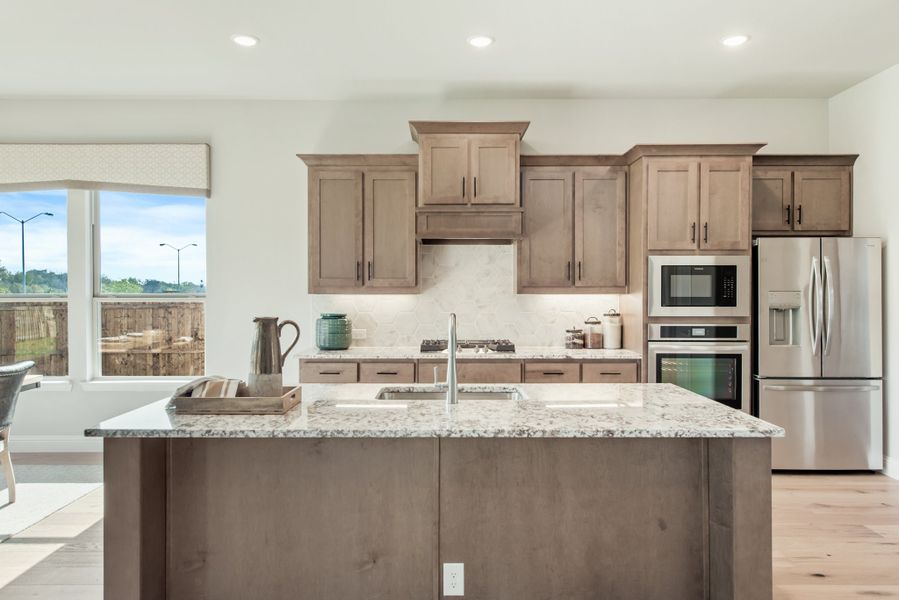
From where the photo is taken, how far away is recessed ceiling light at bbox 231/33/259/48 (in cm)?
350

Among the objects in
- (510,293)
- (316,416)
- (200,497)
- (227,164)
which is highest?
(227,164)

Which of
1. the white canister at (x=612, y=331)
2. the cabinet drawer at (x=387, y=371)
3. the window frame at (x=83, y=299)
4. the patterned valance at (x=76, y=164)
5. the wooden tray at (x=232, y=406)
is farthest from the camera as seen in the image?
the window frame at (x=83, y=299)

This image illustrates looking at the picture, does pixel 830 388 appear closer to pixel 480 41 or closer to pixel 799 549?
pixel 799 549

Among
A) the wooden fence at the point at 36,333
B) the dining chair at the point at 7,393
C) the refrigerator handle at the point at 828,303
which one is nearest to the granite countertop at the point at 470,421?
the dining chair at the point at 7,393

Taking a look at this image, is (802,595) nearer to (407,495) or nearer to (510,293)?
(407,495)

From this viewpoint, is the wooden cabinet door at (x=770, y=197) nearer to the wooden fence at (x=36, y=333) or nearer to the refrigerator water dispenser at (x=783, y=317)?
the refrigerator water dispenser at (x=783, y=317)

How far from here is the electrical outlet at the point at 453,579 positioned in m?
2.02

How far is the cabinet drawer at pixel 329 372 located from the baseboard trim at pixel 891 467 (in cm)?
382

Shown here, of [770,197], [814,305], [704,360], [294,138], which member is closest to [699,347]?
[704,360]

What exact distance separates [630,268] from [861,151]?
192 centimetres

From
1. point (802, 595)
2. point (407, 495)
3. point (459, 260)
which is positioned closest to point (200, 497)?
point (407, 495)

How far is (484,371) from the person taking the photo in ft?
13.4

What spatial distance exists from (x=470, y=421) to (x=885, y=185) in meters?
3.89

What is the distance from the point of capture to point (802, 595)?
2.46 metres
